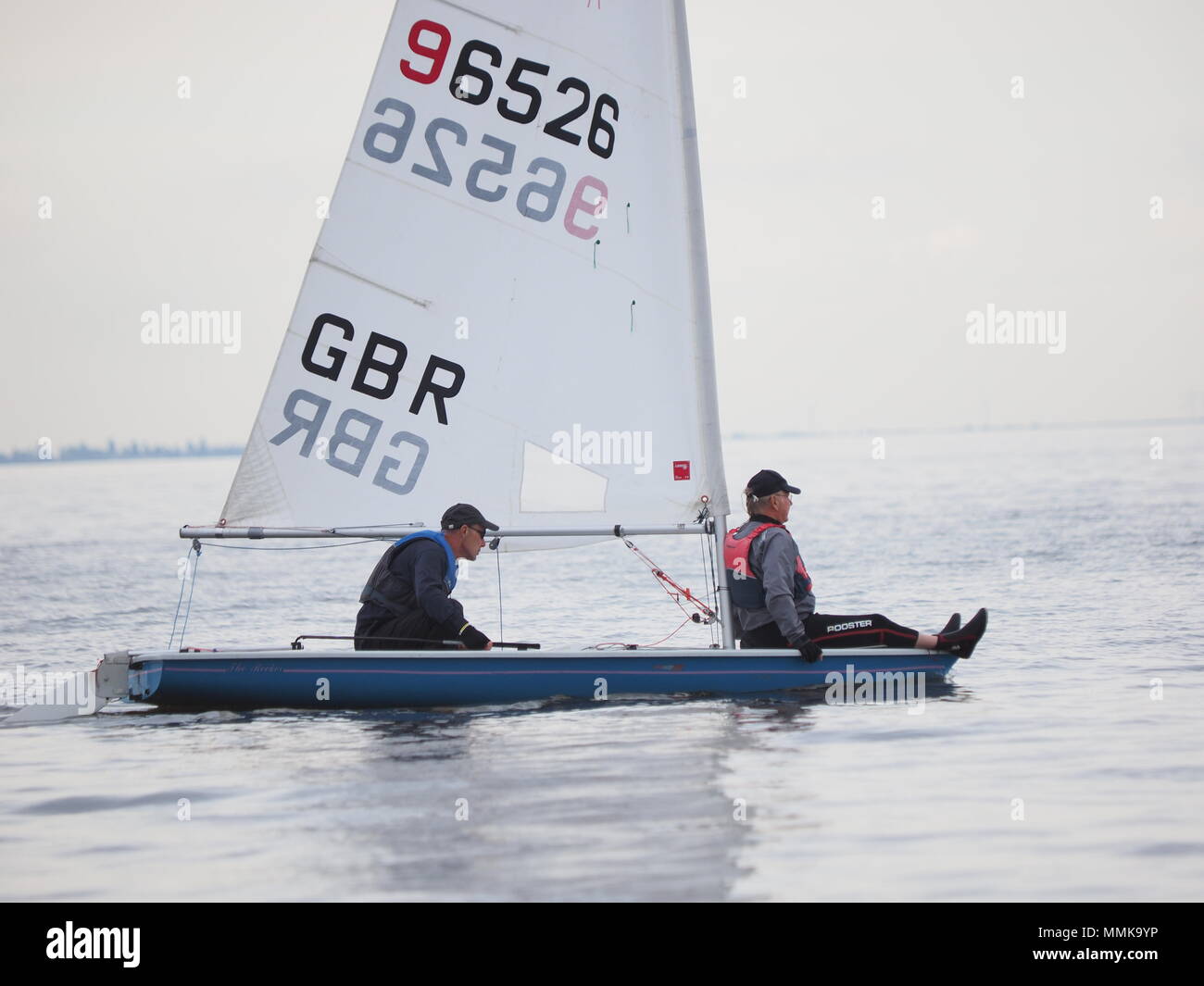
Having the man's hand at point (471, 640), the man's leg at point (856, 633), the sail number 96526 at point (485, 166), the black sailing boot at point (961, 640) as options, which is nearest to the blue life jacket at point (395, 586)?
the man's hand at point (471, 640)

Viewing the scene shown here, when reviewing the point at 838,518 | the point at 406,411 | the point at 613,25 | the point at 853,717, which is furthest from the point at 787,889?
the point at 838,518

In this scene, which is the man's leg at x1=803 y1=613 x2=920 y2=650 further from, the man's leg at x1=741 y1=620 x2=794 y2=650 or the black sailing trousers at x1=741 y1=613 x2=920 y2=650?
the man's leg at x1=741 y1=620 x2=794 y2=650

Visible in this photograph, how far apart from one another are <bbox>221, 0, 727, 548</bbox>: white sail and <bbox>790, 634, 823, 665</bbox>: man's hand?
1138 mm

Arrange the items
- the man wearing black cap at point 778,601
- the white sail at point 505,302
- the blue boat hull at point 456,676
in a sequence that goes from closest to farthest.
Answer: the blue boat hull at point 456,676
the man wearing black cap at point 778,601
the white sail at point 505,302

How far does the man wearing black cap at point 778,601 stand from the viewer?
10.0 metres

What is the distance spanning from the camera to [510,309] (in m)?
10.7

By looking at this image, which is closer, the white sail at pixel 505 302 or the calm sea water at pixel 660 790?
the calm sea water at pixel 660 790

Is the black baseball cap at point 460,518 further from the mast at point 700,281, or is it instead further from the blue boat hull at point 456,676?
the mast at point 700,281

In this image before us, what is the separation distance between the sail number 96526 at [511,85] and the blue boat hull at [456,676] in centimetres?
337

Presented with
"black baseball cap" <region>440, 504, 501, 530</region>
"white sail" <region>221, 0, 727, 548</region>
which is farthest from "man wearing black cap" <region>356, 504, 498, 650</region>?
"white sail" <region>221, 0, 727, 548</region>

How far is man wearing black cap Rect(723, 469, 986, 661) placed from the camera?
1003 centimetres

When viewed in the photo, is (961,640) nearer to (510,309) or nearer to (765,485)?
(765,485)

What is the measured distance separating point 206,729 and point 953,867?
513 centimetres

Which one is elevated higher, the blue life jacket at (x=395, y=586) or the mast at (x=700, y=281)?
the mast at (x=700, y=281)
